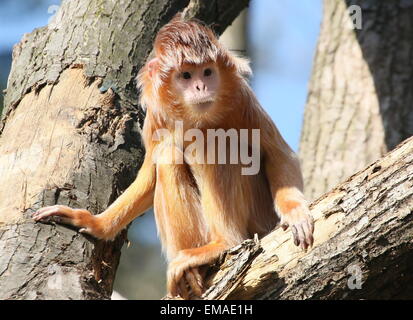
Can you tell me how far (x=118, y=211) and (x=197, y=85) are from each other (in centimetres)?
114

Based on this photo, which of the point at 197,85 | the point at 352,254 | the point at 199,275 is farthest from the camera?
the point at 197,85

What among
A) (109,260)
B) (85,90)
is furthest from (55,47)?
(109,260)

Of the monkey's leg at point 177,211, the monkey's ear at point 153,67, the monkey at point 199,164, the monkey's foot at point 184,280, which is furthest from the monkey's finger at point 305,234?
the monkey's ear at point 153,67

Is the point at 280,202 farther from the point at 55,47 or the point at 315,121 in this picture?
the point at 315,121

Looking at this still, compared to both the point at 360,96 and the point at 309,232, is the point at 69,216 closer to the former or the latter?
the point at 309,232

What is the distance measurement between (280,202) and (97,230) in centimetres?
134

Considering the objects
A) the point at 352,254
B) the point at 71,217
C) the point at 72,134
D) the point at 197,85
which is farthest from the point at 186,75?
the point at 352,254

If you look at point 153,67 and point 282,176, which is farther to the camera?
point 153,67

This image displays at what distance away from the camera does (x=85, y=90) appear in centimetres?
576

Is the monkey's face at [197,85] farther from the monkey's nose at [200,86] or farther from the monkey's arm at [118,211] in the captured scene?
the monkey's arm at [118,211]

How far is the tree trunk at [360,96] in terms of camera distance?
8.90 meters

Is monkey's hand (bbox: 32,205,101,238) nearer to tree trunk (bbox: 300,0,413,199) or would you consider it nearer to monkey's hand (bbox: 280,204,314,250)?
monkey's hand (bbox: 280,204,314,250)

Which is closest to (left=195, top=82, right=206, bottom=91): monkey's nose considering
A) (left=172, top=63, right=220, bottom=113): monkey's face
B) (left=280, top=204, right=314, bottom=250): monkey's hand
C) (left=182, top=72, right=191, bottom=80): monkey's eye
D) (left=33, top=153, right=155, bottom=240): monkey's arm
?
(left=172, top=63, right=220, bottom=113): monkey's face

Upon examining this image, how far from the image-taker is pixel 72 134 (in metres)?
5.45
